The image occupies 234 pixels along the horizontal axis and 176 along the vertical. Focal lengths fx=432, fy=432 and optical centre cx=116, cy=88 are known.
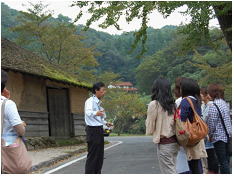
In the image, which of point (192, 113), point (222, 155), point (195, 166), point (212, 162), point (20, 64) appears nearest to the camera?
point (192, 113)

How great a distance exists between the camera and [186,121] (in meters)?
5.17

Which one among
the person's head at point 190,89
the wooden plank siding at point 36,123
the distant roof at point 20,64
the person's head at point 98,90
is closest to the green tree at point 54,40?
the distant roof at point 20,64

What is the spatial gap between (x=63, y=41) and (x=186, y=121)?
85.6ft

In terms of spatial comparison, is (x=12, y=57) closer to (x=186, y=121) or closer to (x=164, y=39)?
(x=186, y=121)

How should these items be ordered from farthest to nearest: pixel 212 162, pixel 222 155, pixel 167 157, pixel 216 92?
pixel 212 162 → pixel 216 92 → pixel 222 155 → pixel 167 157

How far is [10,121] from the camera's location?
14.5 ft

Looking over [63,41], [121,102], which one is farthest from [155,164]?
[121,102]

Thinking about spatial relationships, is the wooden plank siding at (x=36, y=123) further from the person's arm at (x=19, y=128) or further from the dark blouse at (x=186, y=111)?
the person's arm at (x=19, y=128)

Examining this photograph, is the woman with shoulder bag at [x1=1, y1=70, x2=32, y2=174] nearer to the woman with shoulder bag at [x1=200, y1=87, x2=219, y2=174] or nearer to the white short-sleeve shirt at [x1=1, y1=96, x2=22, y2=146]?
the white short-sleeve shirt at [x1=1, y1=96, x2=22, y2=146]

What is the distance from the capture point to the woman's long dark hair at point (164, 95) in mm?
5164

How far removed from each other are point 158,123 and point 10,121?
175cm

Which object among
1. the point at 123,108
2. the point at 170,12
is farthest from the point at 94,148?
the point at 123,108

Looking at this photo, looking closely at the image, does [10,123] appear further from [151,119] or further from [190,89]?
[190,89]

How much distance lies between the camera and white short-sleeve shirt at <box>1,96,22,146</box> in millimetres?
4402
